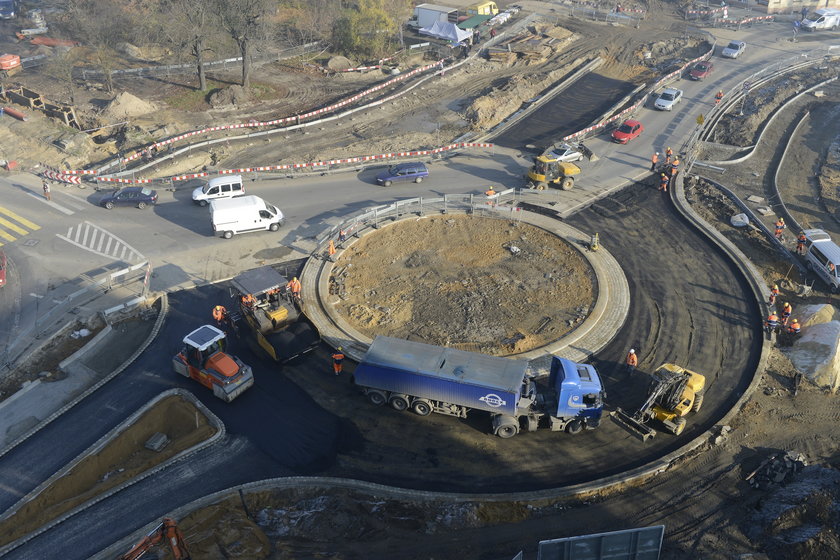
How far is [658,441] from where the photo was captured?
2411 centimetres

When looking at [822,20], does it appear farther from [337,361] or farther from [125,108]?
[337,361]

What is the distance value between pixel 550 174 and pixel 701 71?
28.7m

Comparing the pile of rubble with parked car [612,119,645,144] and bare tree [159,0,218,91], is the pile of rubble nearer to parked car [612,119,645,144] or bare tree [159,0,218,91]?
Result: parked car [612,119,645,144]

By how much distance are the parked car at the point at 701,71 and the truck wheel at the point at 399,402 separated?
4946 cm

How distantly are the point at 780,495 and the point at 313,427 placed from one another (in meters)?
16.4

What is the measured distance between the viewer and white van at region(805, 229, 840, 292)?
109ft

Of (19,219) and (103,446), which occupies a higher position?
(19,219)

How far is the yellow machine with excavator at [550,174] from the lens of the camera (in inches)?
1634

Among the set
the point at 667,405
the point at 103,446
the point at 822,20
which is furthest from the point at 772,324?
the point at 822,20

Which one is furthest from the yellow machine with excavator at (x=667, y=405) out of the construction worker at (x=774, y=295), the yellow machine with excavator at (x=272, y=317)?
the yellow machine with excavator at (x=272, y=317)

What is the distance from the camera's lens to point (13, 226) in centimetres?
3809

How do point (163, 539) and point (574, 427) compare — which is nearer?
point (163, 539)

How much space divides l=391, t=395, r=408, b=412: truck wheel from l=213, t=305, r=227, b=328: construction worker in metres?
9.20

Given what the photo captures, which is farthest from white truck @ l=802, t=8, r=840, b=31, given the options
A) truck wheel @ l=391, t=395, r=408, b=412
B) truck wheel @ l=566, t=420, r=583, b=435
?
truck wheel @ l=391, t=395, r=408, b=412
